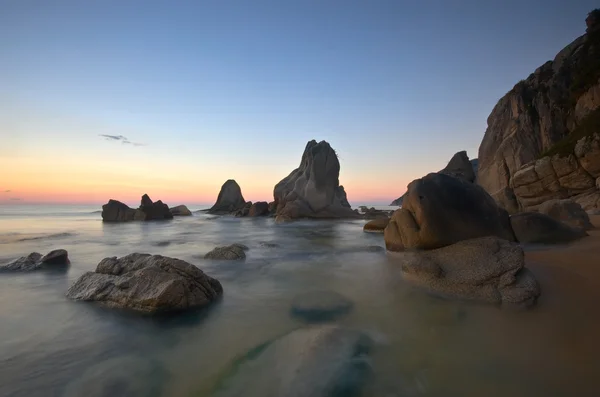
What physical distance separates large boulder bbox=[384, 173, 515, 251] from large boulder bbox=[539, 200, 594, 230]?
4697 mm

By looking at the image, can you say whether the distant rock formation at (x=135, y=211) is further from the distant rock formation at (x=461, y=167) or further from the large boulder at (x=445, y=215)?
the large boulder at (x=445, y=215)

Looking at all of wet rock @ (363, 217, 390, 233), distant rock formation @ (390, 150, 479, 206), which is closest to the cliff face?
distant rock formation @ (390, 150, 479, 206)

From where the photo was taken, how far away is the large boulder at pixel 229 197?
6281cm

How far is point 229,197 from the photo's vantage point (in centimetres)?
6344

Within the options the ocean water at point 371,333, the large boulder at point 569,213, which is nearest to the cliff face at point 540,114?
the large boulder at point 569,213

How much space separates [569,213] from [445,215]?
790 cm

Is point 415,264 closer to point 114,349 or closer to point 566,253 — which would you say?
point 566,253

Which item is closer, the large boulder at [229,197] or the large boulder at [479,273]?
the large boulder at [479,273]

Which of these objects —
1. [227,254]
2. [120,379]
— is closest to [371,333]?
[120,379]

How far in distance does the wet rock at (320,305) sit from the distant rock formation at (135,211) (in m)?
38.5

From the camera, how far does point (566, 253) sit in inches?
300

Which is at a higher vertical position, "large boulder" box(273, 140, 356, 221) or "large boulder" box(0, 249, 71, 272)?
"large boulder" box(273, 140, 356, 221)

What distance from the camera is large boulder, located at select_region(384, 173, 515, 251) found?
843cm

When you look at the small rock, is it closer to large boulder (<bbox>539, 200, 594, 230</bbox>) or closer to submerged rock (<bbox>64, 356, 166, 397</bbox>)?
submerged rock (<bbox>64, 356, 166, 397</bbox>)
